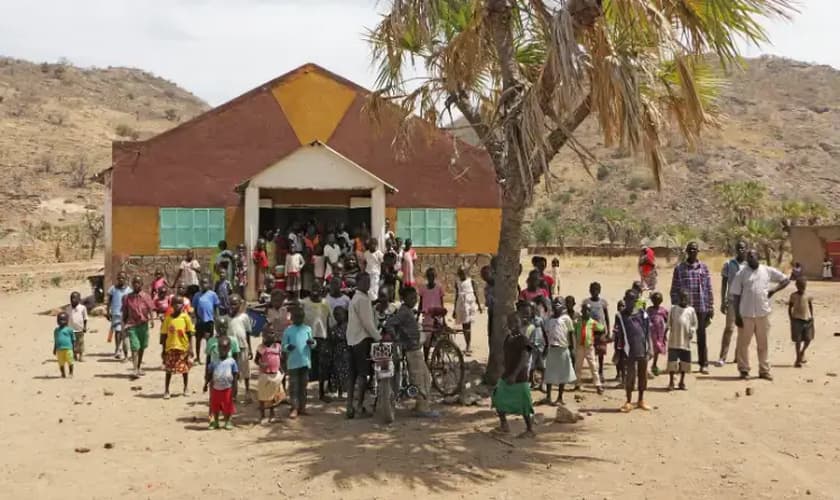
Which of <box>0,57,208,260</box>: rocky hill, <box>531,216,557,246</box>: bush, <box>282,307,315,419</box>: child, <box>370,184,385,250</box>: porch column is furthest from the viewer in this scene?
<box>531,216,557,246</box>: bush

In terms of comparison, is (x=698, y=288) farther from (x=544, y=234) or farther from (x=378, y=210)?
(x=544, y=234)

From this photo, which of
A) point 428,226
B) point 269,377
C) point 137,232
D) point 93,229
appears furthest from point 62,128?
point 269,377

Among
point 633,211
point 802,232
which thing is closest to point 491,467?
point 802,232

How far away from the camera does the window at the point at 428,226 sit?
66.2ft

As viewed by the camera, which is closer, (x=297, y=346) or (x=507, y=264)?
(x=297, y=346)

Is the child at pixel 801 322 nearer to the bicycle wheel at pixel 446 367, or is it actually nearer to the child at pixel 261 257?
the bicycle wheel at pixel 446 367

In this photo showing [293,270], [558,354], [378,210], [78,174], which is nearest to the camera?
[558,354]

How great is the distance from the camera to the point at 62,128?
5400cm

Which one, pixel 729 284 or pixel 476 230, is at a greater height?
pixel 476 230

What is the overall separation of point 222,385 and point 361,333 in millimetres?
1525

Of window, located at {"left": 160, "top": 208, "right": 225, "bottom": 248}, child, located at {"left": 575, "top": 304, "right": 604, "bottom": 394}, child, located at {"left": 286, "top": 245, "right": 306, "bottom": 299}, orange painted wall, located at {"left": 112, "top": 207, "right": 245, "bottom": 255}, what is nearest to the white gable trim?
window, located at {"left": 160, "top": 208, "right": 225, "bottom": 248}

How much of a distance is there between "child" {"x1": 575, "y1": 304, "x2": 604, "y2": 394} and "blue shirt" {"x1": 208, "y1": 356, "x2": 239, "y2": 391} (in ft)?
13.7

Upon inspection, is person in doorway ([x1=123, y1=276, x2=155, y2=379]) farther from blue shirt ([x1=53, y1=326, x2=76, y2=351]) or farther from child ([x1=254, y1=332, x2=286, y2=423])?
child ([x1=254, y1=332, x2=286, y2=423])

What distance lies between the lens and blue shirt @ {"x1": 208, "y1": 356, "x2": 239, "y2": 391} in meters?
8.38
